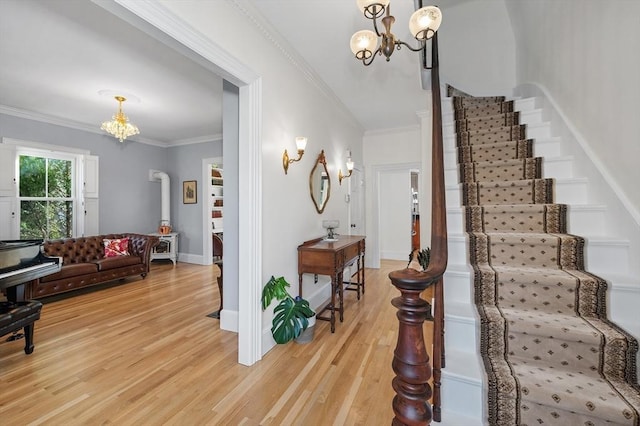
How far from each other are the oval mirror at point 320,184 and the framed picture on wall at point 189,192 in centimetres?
374

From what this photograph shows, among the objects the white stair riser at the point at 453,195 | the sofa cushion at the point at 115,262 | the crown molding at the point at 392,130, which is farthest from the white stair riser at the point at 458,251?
the sofa cushion at the point at 115,262

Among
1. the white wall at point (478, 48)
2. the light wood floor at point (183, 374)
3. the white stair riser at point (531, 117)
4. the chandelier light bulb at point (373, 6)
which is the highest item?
the white wall at point (478, 48)

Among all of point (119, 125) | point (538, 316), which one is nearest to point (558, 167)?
point (538, 316)

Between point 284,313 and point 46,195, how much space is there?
5085mm

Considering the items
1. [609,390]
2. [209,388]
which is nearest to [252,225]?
[209,388]

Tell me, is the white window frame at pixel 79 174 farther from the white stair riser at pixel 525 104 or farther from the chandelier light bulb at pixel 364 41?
the white stair riser at pixel 525 104

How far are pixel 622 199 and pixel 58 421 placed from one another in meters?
3.53

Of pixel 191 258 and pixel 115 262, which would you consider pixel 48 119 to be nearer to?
pixel 115 262

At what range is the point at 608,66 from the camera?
5.29 feet

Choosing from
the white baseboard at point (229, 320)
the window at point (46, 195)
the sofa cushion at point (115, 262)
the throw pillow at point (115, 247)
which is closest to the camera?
the white baseboard at point (229, 320)

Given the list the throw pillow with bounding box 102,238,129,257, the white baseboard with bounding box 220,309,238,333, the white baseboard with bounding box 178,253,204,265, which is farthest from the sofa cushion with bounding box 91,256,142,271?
the white baseboard with bounding box 220,309,238,333

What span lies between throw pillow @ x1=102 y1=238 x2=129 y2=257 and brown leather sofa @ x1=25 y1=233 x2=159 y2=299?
73 mm

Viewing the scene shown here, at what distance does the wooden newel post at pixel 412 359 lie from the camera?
78 centimetres

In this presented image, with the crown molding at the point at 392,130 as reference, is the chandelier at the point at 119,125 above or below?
below
